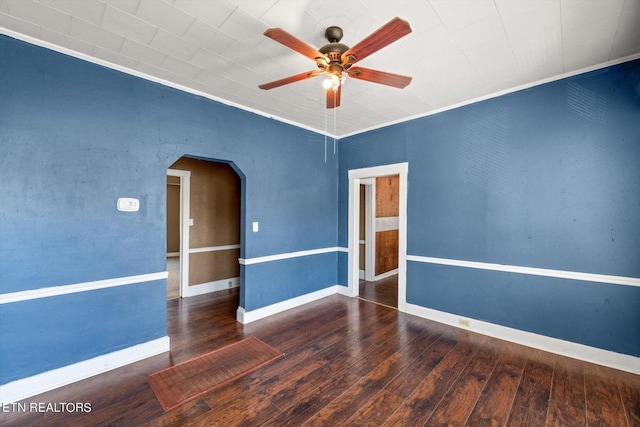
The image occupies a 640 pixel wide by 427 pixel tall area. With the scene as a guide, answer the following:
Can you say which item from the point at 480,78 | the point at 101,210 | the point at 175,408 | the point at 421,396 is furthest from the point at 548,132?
the point at 101,210

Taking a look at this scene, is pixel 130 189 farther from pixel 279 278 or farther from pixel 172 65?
pixel 279 278

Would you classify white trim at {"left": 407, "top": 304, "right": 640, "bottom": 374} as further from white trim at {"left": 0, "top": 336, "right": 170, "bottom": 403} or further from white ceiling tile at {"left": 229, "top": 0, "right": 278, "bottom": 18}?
white ceiling tile at {"left": 229, "top": 0, "right": 278, "bottom": 18}

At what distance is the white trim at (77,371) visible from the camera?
2045 mm

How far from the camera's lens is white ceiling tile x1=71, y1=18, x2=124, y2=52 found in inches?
77.7

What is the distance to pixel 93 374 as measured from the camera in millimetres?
2361

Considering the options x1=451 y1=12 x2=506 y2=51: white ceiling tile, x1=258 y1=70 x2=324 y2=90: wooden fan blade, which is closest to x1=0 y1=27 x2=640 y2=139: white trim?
x1=451 y1=12 x2=506 y2=51: white ceiling tile

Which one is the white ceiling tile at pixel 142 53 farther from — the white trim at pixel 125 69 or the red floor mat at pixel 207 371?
the red floor mat at pixel 207 371

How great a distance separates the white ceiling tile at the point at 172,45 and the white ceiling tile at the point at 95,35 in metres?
0.27

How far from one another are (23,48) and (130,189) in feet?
4.22

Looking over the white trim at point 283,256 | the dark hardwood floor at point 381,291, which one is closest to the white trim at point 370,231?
the dark hardwood floor at point 381,291

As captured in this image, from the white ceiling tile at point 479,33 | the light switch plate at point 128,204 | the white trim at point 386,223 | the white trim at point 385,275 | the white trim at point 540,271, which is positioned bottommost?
the white trim at point 385,275

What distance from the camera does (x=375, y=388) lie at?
2211mm

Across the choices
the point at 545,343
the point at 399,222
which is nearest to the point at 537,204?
the point at 545,343

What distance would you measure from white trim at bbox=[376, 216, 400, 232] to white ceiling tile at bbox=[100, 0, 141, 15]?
4.79 meters
